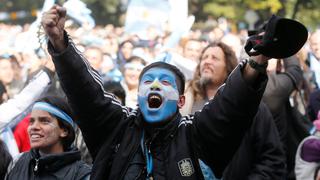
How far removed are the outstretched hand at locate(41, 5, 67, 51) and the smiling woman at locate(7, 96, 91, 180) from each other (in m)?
1.07

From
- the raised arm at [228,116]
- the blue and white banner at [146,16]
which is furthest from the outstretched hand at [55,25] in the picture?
the blue and white banner at [146,16]

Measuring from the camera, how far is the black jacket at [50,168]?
4348 mm

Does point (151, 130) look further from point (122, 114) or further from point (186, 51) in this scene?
point (186, 51)

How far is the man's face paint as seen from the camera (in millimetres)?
3625

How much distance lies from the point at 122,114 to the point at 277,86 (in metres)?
2.36

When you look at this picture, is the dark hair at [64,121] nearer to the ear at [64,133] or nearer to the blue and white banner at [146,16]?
the ear at [64,133]

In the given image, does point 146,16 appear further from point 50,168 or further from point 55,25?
point 55,25

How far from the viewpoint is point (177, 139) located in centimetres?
356

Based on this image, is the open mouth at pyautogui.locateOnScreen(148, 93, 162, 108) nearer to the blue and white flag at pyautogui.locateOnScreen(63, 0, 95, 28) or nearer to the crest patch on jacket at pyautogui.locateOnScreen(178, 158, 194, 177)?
the crest patch on jacket at pyautogui.locateOnScreen(178, 158, 194, 177)

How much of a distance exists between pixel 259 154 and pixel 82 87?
1.88m

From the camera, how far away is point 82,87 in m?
3.53

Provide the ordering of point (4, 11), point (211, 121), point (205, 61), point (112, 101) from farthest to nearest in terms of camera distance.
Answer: point (4, 11), point (205, 61), point (112, 101), point (211, 121)

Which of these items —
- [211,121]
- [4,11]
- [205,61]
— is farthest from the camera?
[4,11]

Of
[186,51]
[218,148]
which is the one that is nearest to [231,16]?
[186,51]
